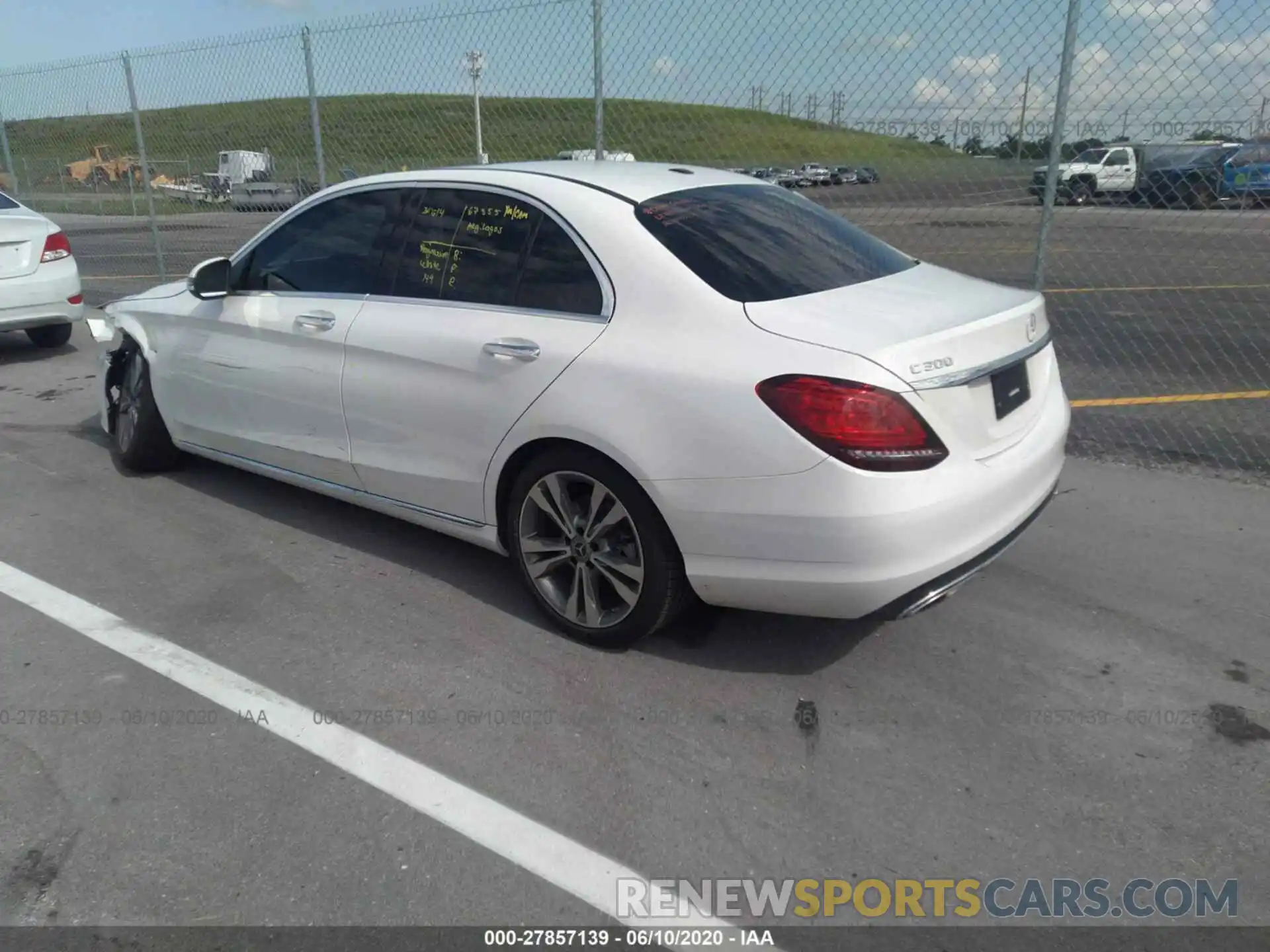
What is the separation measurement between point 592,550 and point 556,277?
1003mm

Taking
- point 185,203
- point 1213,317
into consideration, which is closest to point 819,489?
A: point 1213,317

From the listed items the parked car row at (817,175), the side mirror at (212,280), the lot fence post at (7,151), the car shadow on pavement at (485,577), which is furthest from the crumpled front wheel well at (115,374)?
the lot fence post at (7,151)

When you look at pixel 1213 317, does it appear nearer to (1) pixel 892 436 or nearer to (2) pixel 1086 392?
(2) pixel 1086 392

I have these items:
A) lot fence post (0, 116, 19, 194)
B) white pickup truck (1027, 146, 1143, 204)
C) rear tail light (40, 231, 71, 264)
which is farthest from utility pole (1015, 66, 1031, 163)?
lot fence post (0, 116, 19, 194)

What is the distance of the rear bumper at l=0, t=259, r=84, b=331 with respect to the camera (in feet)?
27.1

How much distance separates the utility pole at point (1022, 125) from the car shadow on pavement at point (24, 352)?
811 cm

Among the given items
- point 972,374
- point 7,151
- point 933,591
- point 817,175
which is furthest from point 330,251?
point 7,151

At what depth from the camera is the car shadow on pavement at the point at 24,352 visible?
895 cm

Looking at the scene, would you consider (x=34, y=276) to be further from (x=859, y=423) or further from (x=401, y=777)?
(x=859, y=423)

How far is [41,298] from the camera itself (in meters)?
8.44

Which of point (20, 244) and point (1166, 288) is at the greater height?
point (20, 244)

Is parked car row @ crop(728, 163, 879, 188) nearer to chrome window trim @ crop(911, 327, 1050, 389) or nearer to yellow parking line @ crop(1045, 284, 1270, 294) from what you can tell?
chrome window trim @ crop(911, 327, 1050, 389)

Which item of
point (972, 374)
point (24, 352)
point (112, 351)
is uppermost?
point (972, 374)

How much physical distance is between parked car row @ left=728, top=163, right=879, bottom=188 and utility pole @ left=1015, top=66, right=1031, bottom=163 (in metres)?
1.13
